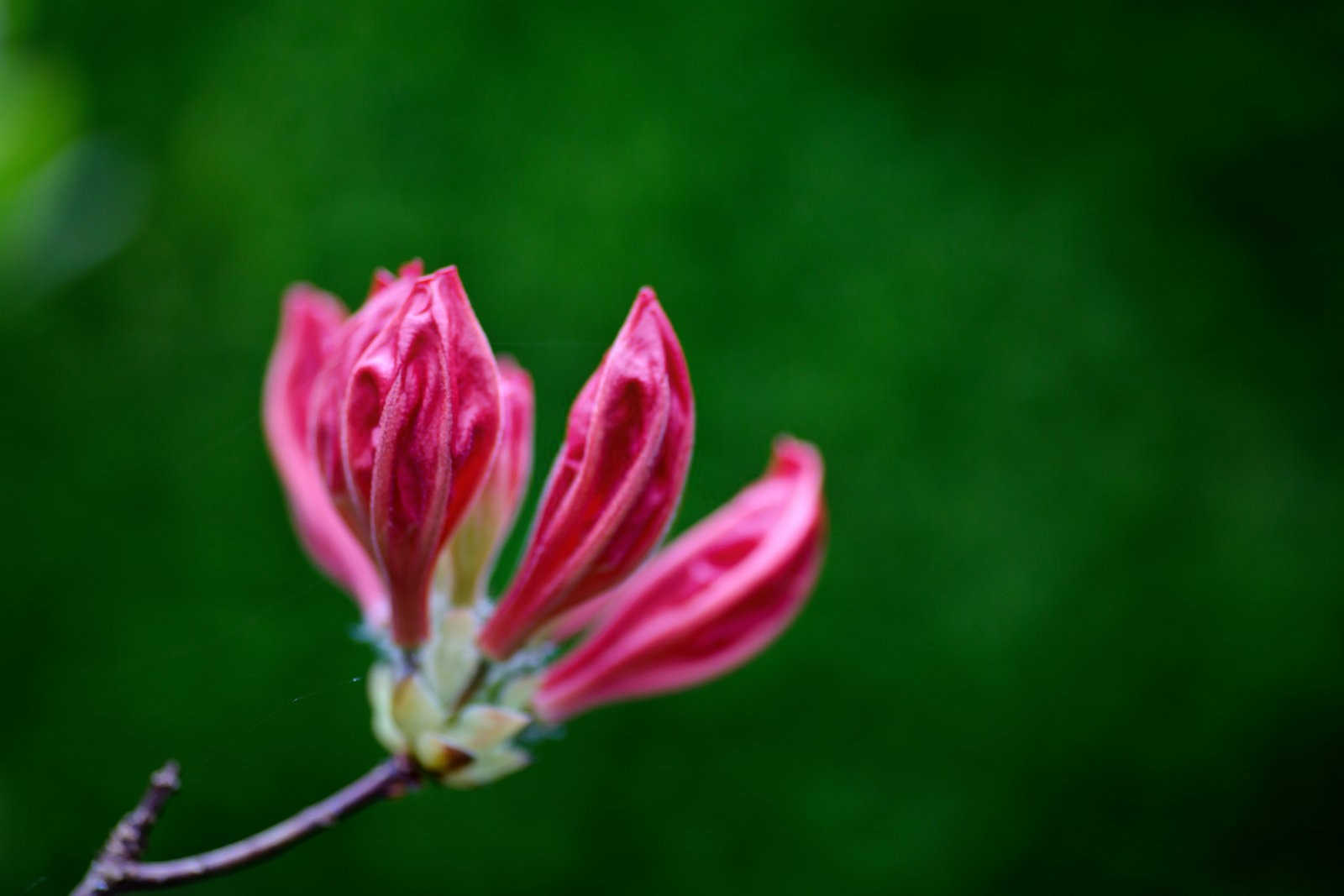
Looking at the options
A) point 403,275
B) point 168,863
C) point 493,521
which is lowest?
point 168,863

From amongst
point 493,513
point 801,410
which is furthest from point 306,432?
point 801,410

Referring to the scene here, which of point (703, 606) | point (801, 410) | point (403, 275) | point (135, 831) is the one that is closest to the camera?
point (135, 831)

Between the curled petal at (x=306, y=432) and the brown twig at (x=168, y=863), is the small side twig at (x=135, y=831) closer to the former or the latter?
the brown twig at (x=168, y=863)

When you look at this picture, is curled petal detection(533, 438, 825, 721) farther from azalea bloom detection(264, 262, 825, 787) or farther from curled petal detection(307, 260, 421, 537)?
curled petal detection(307, 260, 421, 537)

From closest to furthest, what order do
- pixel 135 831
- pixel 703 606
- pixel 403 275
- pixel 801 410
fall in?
1. pixel 135 831
2. pixel 403 275
3. pixel 703 606
4. pixel 801 410

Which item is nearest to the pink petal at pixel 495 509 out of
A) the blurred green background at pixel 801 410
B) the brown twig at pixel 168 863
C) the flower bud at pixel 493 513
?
the flower bud at pixel 493 513

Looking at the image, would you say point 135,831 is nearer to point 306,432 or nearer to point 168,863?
point 168,863

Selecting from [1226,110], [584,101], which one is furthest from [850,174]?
[1226,110]

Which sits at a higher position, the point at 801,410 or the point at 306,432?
the point at 306,432

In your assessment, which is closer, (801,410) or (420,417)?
(420,417)
